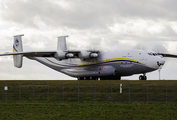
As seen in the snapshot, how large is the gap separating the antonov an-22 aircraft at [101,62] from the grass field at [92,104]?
4.87 meters

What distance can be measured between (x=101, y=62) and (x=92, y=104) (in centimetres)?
2152

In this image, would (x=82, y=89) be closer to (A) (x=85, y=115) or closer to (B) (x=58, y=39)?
(B) (x=58, y=39)

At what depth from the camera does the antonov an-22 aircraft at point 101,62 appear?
43.2 meters

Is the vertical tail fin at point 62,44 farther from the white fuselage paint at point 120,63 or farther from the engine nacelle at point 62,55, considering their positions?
the engine nacelle at point 62,55

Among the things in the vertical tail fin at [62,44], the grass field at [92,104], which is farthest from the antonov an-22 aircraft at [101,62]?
the grass field at [92,104]

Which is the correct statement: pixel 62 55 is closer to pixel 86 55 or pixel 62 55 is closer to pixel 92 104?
pixel 86 55

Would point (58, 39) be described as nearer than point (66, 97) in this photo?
No

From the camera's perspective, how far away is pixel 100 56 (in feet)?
159

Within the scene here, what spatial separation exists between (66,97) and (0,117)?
14454 mm

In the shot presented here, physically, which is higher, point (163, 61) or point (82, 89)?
point (163, 61)

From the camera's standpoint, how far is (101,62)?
47.9 m

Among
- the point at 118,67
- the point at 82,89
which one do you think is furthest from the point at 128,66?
the point at 82,89

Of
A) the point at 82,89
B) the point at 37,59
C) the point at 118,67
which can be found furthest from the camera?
the point at 37,59

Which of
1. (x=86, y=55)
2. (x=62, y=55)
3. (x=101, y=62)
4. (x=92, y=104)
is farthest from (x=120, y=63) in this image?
(x=92, y=104)
